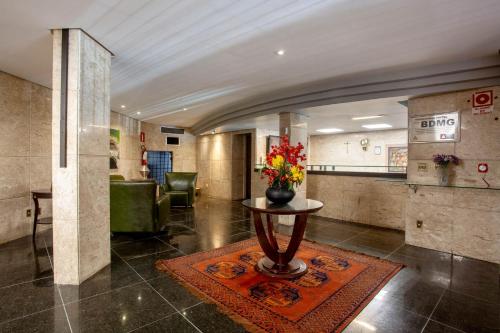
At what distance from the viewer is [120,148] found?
7.70m

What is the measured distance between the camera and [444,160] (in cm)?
373

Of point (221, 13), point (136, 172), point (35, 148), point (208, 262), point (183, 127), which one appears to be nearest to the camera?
point (221, 13)

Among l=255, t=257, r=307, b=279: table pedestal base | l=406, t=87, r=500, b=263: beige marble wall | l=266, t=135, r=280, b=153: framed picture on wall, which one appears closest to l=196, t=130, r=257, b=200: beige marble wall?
l=266, t=135, r=280, b=153: framed picture on wall

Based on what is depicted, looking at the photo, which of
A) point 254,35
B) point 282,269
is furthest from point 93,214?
point 254,35

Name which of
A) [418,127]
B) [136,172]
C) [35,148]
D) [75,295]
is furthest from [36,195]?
[418,127]

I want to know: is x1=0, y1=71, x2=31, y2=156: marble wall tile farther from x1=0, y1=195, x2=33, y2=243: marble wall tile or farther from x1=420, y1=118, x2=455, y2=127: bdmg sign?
x1=420, y1=118, x2=455, y2=127: bdmg sign

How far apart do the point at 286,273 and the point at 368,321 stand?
979 mm

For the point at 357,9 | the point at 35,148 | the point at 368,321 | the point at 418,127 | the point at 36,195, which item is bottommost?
the point at 368,321

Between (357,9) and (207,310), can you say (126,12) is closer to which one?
(357,9)

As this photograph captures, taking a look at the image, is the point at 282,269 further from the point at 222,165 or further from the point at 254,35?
the point at 222,165

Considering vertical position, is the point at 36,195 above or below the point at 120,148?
below

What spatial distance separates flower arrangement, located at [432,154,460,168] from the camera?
12.2ft

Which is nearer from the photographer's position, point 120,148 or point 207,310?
point 207,310

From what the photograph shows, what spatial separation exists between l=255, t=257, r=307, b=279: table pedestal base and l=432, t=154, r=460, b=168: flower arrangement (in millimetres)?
2602
